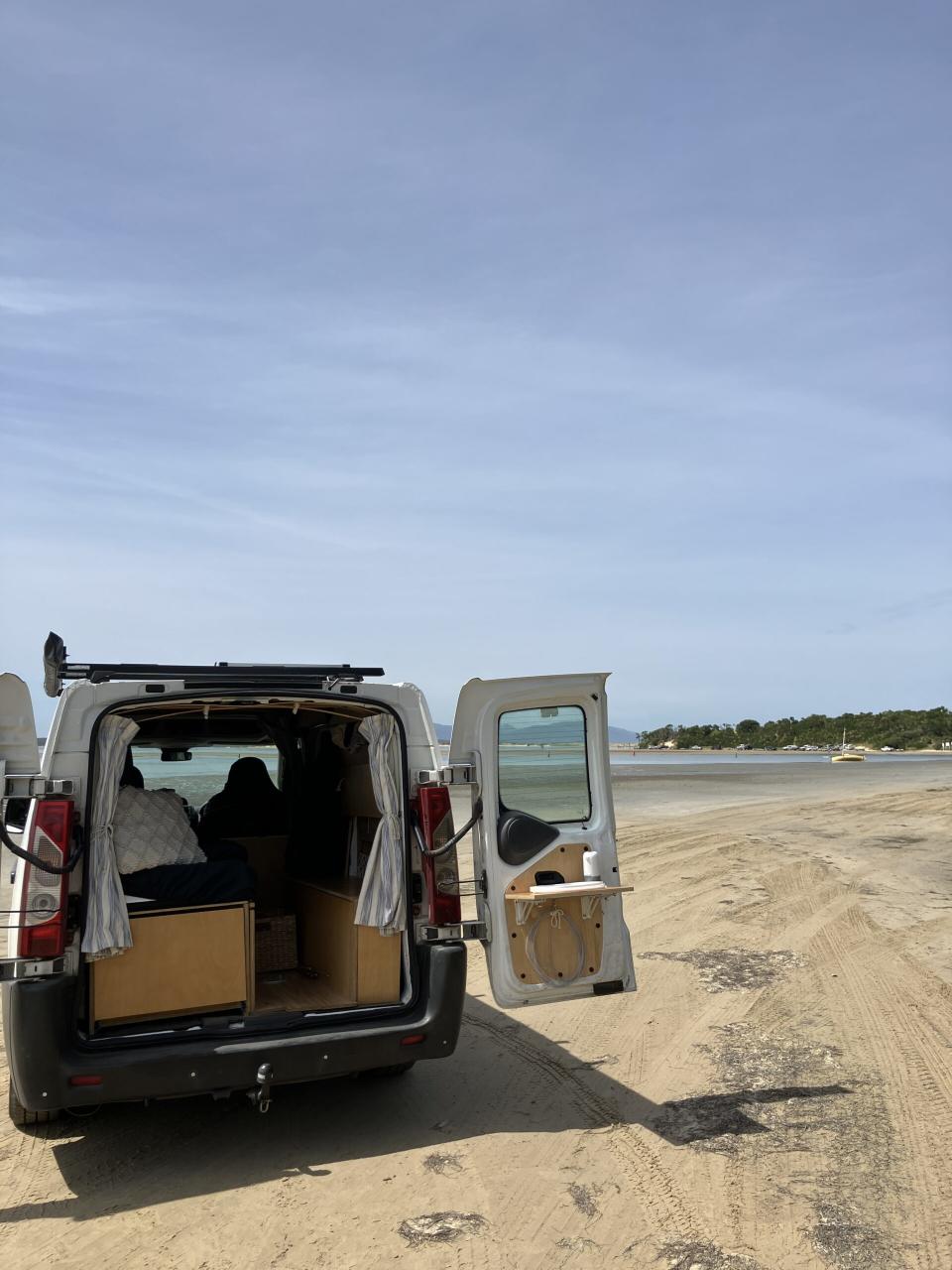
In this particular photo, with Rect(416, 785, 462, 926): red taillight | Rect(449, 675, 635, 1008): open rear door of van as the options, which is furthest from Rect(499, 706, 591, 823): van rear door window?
Rect(416, 785, 462, 926): red taillight

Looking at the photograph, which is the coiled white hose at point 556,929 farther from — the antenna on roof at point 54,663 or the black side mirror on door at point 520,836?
the antenna on roof at point 54,663

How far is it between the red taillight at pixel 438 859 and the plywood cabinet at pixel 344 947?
1.21ft

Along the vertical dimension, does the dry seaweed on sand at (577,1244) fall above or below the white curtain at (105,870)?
below

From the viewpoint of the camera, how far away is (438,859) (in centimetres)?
555

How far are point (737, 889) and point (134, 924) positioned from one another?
8140 millimetres

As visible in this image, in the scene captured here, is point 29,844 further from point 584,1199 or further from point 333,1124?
point 584,1199

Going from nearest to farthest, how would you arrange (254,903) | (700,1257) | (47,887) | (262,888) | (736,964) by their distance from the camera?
(700,1257)
(47,887)
(254,903)
(262,888)
(736,964)

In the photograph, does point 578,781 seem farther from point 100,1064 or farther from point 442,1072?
point 100,1064

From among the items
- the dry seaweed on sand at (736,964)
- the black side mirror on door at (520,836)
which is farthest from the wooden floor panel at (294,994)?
the dry seaweed on sand at (736,964)

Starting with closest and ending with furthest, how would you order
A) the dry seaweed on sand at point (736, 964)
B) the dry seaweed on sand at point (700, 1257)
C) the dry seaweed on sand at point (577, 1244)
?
the dry seaweed on sand at point (700, 1257)
the dry seaweed on sand at point (577, 1244)
the dry seaweed on sand at point (736, 964)

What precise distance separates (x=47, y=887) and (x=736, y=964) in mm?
5572

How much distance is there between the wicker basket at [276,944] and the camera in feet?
22.2

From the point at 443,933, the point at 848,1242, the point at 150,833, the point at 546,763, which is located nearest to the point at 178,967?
the point at 150,833

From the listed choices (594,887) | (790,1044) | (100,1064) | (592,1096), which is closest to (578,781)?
(594,887)
